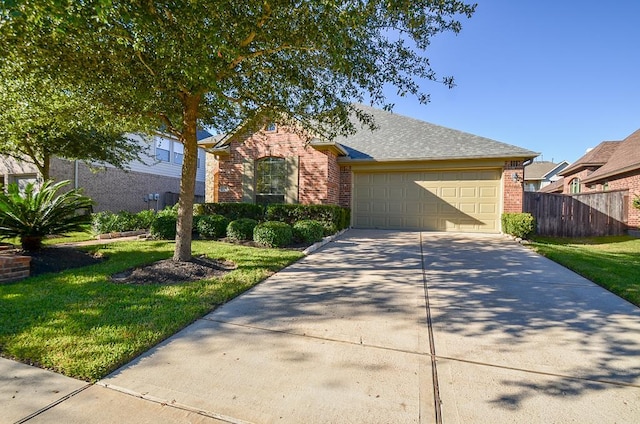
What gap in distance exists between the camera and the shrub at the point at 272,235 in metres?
7.75

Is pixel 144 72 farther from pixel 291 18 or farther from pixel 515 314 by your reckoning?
pixel 515 314

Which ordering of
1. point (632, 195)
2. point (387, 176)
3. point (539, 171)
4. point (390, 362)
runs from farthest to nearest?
point (539, 171)
point (387, 176)
point (632, 195)
point (390, 362)

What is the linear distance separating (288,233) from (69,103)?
5124 millimetres

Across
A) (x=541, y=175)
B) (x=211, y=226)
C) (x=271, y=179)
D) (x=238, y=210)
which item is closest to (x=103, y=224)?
(x=211, y=226)

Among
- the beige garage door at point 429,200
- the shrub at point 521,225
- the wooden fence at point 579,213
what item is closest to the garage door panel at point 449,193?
the beige garage door at point 429,200

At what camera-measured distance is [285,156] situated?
11.4 meters

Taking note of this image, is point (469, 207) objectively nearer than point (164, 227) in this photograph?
No

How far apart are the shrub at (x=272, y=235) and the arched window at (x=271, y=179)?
12.0 feet

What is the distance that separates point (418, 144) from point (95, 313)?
1127 cm

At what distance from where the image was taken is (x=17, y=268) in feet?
15.2

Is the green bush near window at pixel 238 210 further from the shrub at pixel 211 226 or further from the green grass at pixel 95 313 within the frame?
the green grass at pixel 95 313

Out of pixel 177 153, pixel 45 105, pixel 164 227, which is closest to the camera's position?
pixel 45 105

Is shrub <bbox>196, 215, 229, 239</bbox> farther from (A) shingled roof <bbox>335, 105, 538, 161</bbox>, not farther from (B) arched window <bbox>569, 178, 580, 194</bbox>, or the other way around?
(B) arched window <bbox>569, 178, 580, 194</bbox>

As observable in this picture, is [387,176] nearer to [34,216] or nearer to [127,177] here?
[34,216]
